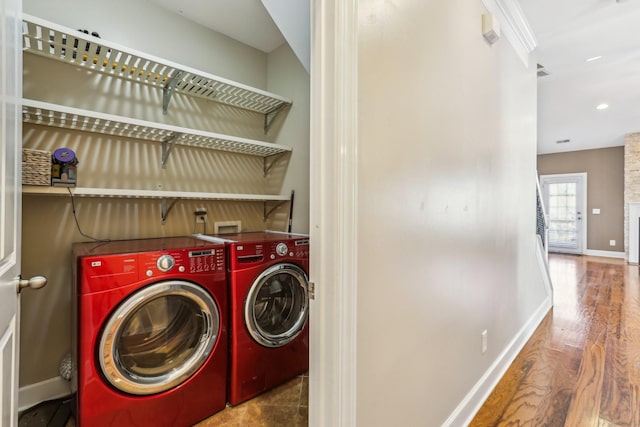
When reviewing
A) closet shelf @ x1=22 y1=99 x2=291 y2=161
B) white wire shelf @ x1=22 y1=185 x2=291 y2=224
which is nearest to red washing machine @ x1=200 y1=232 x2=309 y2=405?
white wire shelf @ x1=22 y1=185 x2=291 y2=224

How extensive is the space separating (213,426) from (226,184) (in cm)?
169

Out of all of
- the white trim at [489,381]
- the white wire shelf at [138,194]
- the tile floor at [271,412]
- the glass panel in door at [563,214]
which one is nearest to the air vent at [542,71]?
the white trim at [489,381]

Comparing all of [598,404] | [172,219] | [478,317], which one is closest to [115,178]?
[172,219]

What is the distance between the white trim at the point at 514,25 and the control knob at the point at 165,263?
7.25ft

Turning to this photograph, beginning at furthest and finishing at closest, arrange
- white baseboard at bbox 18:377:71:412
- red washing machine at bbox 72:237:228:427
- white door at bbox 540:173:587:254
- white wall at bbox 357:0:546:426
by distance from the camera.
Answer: white door at bbox 540:173:587:254 → white baseboard at bbox 18:377:71:412 → red washing machine at bbox 72:237:228:427 → white wall at bbox 357:0:546:426

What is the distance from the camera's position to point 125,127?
177 centimetres

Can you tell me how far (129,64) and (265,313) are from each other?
1774 mm

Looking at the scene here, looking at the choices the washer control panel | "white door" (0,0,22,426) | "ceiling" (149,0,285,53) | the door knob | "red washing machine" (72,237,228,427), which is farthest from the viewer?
"ceiling" (149,0,285,53)

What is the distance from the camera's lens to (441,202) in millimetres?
1317

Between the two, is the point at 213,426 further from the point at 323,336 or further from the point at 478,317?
the point at 478,317

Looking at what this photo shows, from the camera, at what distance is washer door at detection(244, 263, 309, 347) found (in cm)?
171

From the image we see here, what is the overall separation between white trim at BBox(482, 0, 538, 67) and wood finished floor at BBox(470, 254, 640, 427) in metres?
2.29

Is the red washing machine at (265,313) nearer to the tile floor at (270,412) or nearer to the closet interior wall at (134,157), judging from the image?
the tile floor at (270,412)

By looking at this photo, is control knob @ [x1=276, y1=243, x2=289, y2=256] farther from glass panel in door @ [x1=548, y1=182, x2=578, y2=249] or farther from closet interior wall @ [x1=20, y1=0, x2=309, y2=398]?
glass panel in door @ [x1=548, y1=182, x2=578, y2=249]
